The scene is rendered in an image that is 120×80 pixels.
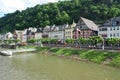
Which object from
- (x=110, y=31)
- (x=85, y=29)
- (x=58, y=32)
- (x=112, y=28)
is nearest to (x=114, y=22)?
(x=112, y=28)

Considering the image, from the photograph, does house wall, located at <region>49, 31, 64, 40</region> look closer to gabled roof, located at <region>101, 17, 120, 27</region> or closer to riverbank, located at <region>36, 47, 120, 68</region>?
gabled roof, located at <region>101, 17, 120, 27</region>

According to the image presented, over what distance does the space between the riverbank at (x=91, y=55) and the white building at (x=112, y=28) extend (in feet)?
74.3

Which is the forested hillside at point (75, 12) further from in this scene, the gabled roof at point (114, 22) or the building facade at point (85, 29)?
the gabled roof at point (114, 22)

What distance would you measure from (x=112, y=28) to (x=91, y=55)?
30.4 metres

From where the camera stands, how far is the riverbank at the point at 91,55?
192ft

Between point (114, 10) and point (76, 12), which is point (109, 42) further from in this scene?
point (76, 12)

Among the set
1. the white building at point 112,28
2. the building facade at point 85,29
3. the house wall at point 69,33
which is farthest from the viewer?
the house wall at point 69,33

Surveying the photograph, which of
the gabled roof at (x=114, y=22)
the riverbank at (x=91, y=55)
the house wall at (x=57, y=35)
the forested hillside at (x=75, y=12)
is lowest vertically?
the riverbank at (x=91, y=55)

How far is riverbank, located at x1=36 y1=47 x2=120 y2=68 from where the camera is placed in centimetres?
5852

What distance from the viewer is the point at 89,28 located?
4163 inches

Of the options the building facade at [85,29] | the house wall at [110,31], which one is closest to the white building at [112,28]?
the house wall at [110,31]

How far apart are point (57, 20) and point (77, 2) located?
21939 mm

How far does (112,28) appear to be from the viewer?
9425 centimetres

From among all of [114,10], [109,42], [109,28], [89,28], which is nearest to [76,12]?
[114,10]
